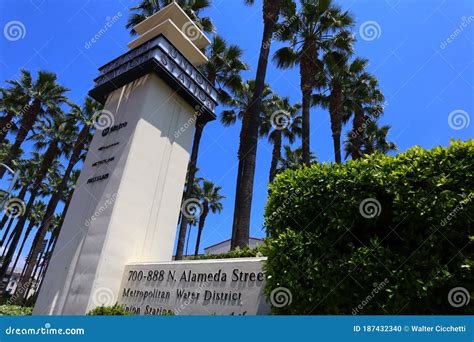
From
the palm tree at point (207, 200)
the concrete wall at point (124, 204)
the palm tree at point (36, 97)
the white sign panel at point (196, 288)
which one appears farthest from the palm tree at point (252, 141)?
the palm tree at point (207, 200)

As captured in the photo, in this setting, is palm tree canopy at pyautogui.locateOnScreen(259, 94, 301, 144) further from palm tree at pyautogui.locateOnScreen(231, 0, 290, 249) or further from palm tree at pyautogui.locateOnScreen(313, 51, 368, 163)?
palm tree at pyautogui.locateOnScreen(231, 0, 290, 249)

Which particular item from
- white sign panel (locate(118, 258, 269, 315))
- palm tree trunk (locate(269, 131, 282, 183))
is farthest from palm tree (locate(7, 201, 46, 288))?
white sign panel (locate(118, 258, 269, 315))

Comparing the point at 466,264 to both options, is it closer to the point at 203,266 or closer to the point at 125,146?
the point at 203,266

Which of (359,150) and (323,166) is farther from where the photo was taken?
(359,150)

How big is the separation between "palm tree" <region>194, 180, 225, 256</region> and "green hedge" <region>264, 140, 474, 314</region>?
4286 cm

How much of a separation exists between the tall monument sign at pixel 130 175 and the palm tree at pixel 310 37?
605 cm

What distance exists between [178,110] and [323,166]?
8034 millimetres

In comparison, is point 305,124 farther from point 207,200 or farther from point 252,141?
point 207,200

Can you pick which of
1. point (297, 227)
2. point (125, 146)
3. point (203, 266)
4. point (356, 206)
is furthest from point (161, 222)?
point (356, 206)

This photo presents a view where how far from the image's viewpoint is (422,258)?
194 inches

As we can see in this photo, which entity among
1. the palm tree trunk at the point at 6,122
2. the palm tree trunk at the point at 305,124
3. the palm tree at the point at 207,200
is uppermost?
the palm tree at the point at 207,200

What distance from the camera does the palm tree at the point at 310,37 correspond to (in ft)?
59.0

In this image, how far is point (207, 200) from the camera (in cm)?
5166

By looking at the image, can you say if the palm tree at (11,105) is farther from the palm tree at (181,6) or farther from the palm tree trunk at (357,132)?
the palm tree trunk at (357,132)
